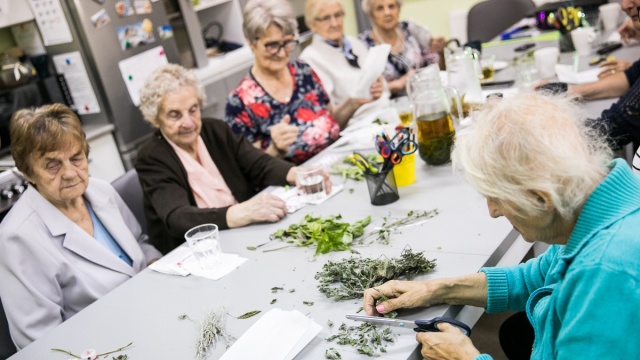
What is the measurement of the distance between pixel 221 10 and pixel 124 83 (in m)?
1.50

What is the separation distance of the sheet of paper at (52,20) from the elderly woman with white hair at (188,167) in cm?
149

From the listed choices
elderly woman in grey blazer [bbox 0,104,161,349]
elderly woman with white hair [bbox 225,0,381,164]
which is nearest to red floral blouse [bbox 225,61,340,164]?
elderly woman with white hair [bbox 225,0,381,164]

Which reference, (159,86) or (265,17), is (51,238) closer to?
(159,86)

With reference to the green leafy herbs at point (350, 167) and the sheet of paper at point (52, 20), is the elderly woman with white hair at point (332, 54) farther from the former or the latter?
the sheet of paper at point (52, 20)

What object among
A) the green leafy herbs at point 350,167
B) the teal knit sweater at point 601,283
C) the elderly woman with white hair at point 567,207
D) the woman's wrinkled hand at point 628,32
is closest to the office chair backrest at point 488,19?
the woman's wrinkled hand at point 628,32

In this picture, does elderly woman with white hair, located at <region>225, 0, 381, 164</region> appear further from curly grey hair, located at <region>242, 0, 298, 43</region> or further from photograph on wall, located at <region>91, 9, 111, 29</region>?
photograph on wall, located at <region>91, 9, 111, 29</region>

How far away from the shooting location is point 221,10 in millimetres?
4945

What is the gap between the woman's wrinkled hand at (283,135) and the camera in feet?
9.15

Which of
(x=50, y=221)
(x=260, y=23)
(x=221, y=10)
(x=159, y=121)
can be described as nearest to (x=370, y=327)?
(x=50, y=221)

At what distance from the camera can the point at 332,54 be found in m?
3.43

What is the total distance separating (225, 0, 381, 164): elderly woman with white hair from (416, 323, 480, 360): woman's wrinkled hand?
1626mm

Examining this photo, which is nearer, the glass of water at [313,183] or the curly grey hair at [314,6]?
the glass of water at [313,183]

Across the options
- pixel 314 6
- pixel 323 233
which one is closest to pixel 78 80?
pixel 314 6

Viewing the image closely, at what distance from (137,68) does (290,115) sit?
137 cm
